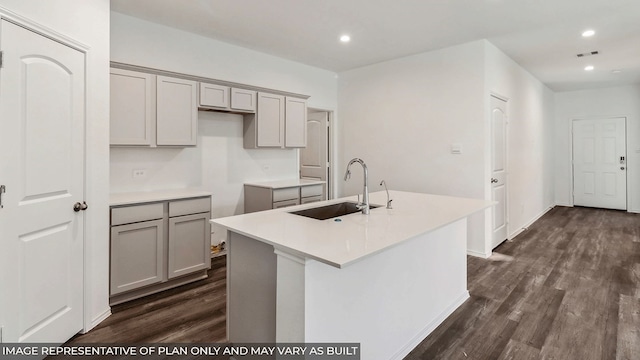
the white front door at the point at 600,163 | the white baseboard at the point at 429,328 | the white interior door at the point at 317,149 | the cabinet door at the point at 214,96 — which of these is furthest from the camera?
the white front door at the point at 600,163

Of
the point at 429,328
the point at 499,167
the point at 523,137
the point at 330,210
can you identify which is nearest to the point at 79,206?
the point at 330,210

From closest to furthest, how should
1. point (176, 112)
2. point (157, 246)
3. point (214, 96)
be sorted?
point (157, 246), point (176, 112), point (214, 96)

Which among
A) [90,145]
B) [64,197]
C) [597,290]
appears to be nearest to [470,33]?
[597,290]

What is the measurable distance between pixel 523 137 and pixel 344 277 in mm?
4924

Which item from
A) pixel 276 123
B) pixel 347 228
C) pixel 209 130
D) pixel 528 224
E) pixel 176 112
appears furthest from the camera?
pixel 528 224

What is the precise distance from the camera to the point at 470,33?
3641 millimetres

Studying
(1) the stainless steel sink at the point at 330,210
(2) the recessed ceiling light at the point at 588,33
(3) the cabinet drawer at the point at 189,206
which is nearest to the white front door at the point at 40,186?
(3) the cabinet drawer at the point at 189,206

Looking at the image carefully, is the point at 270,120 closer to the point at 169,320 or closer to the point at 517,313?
the point at 169,320

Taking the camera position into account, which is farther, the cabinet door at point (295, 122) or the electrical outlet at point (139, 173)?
the cabinet door at point (295, 122)

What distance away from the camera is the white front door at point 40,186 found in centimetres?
176

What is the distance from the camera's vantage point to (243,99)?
3.89m

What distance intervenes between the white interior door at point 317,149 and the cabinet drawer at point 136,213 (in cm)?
293

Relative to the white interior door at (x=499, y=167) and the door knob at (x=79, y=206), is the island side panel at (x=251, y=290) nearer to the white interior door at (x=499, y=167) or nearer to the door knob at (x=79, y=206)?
the door knob at (x=79, y=206)

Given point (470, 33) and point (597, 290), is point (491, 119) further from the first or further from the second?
point (597, 290)
